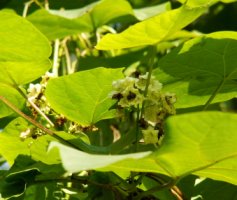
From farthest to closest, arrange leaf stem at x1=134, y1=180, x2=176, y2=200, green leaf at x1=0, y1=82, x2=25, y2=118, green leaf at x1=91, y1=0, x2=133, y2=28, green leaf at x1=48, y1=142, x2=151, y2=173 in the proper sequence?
1. green leaf at x1=91, y1=0, x2=133, y2=28
2. green leaf at x1=0, y1=82, x2=25, y2=118
3. leaf stem at x1=134, y1=180, x2=176, y2=200
4. green leaf at x1=48, y1=142, x2=151, y2=173

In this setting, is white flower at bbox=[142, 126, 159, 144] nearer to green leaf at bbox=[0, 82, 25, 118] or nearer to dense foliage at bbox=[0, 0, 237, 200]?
dense foliage at bbox=[0, 0, 237, 200]

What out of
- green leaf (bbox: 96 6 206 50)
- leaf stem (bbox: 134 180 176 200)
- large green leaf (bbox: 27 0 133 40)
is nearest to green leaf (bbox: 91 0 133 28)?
large green leaf (bbox: 27 0 133 40)

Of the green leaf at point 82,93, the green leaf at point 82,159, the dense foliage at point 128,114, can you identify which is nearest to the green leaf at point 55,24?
the dense foliage at point 128,114

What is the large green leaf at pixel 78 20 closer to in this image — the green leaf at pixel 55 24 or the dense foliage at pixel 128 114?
the green leaf at pixel 55 24

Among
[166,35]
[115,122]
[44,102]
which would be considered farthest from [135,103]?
[115,122]

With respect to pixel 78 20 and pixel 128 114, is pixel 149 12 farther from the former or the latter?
pixel 128 114

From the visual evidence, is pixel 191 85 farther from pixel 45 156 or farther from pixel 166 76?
pixel 45 156
